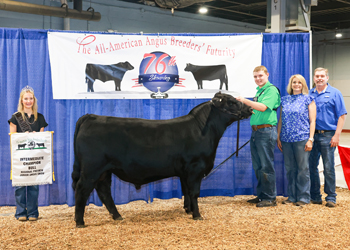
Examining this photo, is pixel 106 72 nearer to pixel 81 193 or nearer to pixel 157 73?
pixel 157 73

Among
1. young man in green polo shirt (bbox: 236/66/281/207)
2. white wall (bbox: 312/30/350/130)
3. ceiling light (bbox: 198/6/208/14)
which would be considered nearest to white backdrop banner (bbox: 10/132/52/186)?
young man in green polo shirt (bbox: 236/66/281/207)

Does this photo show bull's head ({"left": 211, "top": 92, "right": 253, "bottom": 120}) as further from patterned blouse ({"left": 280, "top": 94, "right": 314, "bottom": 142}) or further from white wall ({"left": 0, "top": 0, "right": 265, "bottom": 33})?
white wall ({"left": 0, "top": 0, "right": 265, "bottom": 33})

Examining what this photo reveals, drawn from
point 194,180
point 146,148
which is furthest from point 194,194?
point 146,148

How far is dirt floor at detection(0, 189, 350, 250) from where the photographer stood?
3.18 metres

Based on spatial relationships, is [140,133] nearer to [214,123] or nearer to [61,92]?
[214,123]

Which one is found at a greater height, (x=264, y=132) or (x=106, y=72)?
(x=106, y=72)

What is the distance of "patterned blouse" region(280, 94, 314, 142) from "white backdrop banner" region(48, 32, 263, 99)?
0.59 metres

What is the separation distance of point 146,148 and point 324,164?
2.39 m

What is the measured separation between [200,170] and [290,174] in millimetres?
Answer: 1446

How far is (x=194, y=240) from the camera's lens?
10.7ft

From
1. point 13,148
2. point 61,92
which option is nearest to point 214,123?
point 61,92

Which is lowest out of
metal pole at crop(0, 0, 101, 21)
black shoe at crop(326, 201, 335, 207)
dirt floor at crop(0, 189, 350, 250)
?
dirt floor at crop(0, 189, 350, 250)

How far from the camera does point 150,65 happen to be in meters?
4.66

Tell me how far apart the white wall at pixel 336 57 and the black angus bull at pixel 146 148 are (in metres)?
16.4
